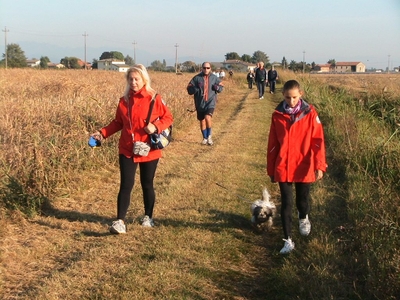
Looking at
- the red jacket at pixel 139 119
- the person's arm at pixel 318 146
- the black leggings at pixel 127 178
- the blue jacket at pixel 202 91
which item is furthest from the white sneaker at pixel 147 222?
the blue jacket at pixel 202 91

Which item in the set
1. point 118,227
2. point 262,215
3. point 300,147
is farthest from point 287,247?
point 118,227

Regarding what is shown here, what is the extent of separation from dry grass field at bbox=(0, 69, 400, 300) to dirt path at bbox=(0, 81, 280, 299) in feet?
0.04

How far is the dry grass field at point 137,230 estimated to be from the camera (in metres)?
3.77

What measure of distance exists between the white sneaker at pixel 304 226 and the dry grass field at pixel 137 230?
9 cm

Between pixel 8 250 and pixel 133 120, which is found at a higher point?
pixel 133 120

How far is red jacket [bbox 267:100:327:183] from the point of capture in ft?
14.6

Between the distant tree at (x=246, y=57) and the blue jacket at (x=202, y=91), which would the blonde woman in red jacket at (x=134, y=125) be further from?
the distant tree at (x=246, y=57)

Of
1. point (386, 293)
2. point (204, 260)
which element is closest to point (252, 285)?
point (204, 260)

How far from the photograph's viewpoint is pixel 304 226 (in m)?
4.83

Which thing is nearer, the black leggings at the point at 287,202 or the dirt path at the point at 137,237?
the dirt path at the point at 137,237

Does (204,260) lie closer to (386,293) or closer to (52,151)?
(386,293)

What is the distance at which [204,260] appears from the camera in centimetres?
430

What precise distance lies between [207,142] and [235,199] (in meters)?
4.30

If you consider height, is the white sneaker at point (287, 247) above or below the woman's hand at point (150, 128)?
below
